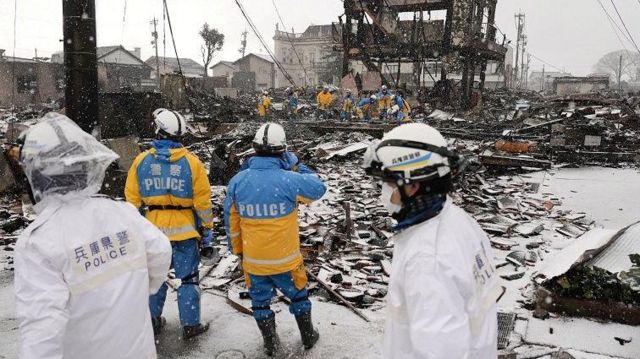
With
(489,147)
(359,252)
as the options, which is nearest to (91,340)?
(359,252)

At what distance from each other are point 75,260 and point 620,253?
5.96 meters

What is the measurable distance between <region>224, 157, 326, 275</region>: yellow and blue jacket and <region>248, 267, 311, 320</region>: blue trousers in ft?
0.32

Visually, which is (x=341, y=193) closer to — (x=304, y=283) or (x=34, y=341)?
(x=304, y=283)

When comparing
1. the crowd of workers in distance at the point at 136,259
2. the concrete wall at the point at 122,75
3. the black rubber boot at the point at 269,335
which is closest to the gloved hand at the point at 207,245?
the black rubber boot at the point at 269,335

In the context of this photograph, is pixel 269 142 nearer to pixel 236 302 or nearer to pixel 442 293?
pixel 236 302

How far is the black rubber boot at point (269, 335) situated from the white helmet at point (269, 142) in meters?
1.42

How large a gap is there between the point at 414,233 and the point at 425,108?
87.1ft

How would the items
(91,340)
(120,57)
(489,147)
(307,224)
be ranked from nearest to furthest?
(91,340) → (307,224) → (489,147) → (120,57)

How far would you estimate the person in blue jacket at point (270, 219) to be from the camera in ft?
12.0

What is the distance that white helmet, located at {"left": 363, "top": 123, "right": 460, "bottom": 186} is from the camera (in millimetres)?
1886

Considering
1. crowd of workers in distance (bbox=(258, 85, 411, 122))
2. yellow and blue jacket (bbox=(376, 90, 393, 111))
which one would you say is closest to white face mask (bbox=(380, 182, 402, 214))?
crowd of workers in distance (bbox=(258, 85, 411, 122))

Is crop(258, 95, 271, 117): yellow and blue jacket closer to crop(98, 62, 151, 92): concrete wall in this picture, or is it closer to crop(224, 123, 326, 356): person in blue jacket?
crop(224, 123, 326, 356): person in blue jacket

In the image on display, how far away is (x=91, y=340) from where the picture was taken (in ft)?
6.75

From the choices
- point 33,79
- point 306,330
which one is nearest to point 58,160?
point 306,330
